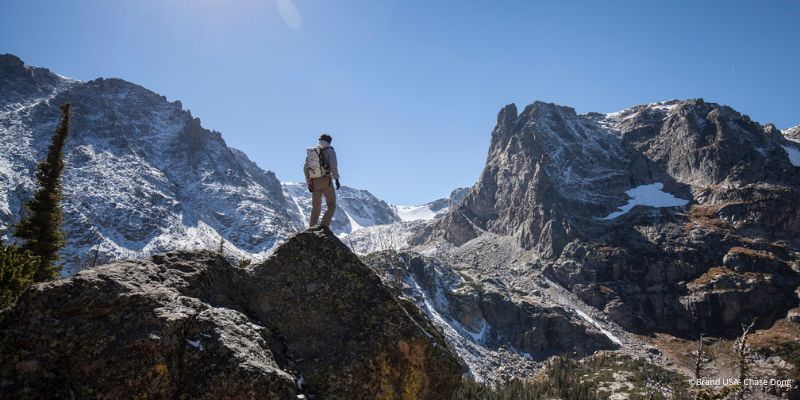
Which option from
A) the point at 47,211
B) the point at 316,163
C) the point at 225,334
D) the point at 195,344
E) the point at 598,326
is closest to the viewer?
the point at 195,344

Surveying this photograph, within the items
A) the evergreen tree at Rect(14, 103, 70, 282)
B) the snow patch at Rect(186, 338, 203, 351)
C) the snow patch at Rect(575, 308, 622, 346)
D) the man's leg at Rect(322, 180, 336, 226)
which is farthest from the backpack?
the snow patch at Rect(575, 308, 622, 346)

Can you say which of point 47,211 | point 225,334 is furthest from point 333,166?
point 47,211

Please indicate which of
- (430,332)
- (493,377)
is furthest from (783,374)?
(430,332)

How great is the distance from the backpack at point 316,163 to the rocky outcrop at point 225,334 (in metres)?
2.46

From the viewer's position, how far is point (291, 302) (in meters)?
9.70

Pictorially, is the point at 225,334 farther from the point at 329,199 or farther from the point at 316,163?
the point at 316,163

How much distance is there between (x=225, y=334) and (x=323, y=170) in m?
6.54

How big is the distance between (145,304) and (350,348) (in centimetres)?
370

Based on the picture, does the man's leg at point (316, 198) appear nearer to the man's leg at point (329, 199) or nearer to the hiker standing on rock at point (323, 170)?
the hiker standing on rock at point (323, 170)

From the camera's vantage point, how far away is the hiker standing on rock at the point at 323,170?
514 inches

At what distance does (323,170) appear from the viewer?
13.1 meters

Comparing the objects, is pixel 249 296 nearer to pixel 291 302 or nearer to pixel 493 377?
pixel 291 302

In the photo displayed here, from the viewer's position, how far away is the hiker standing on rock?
13055mm

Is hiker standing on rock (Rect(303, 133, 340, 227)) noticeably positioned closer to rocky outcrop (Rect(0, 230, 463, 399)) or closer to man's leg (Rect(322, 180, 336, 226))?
man's leg (Rect(322, 180, 336, 226))
